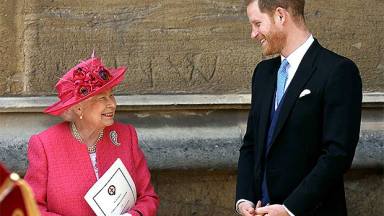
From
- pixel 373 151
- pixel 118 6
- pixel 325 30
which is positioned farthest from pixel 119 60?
pixel 373 151

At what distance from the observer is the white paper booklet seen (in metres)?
3.66

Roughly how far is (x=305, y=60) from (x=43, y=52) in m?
1.76

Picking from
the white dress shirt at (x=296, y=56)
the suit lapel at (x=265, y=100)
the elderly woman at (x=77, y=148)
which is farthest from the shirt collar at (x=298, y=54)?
the elderly woman at (x=77, y=148)

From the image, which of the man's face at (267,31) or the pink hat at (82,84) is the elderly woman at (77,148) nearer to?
the pink hat at (82,84)

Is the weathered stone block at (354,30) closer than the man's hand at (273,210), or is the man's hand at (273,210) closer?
the man's hand at (273,210)

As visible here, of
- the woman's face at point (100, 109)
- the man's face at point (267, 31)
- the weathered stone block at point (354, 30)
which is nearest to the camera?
the man's face at point (267, 31)

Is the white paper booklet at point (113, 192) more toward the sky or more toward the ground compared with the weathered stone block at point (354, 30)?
more toward the ground

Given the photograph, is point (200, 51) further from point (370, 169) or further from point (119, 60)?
point (370, 169)

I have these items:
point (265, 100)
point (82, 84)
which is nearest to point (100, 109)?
point (82, 84)

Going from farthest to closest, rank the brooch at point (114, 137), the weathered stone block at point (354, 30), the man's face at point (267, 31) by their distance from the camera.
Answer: the weathered stone block at point (354, 30) → the brooch at point (114, 137) → the man's face at point (267, 31)

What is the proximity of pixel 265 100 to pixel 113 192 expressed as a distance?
0.73 meters

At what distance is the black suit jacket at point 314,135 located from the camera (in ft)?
11.0

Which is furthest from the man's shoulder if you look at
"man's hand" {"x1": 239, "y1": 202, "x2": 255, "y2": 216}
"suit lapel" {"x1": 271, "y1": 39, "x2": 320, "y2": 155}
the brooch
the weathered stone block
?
the weathered stone block

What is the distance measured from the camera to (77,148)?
3.79 m
